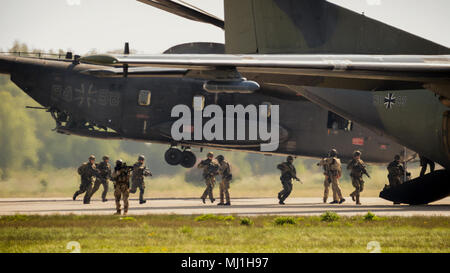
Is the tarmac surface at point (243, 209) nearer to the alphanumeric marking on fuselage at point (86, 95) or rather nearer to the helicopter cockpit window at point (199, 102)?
the helicopter cockpit window at point (199, 102)

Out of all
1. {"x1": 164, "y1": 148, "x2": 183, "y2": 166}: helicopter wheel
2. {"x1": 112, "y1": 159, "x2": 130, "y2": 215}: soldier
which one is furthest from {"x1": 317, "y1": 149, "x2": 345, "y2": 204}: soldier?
{"x1": 112, "y1": 159, "x2": 130, "y2": 215}: soldier

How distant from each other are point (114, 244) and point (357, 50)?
1016cm

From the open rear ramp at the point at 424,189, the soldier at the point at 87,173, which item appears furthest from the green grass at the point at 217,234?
the soldier at the point at 87,173

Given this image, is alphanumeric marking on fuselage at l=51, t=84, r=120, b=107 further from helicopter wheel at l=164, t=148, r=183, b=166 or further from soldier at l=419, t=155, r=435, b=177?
soldier at l=419, t=155, r=435, b=177

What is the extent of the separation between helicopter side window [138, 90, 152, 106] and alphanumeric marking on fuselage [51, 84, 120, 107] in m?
0.85

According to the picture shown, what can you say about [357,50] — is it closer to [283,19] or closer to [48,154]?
[283,19]

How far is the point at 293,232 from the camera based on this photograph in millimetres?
11570

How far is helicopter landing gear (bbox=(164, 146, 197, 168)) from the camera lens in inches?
934

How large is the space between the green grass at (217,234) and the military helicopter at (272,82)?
2.62 metres

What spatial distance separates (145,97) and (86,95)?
2288 mm

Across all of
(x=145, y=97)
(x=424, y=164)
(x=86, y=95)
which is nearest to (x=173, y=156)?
(x=145, y=97)

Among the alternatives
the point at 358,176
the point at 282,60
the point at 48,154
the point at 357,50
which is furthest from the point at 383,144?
the point at 48,154

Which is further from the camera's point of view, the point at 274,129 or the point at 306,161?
the point at 306,161

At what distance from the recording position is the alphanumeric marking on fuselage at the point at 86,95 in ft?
75.9
